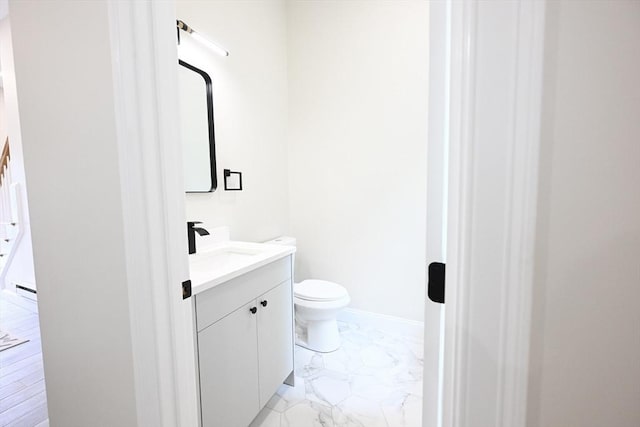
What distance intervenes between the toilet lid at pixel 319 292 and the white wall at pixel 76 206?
51.7 inches

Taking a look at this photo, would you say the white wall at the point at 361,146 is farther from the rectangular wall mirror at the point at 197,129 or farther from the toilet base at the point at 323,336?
the rectangular wall mirror at the point at 197,129

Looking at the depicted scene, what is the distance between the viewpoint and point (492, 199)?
457 millimetres

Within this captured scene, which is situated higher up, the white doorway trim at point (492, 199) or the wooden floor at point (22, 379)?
the white doorway trim at point (492, 199)

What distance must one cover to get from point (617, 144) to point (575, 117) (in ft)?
0.21

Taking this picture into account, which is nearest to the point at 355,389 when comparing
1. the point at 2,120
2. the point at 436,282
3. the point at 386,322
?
the point at 386,322

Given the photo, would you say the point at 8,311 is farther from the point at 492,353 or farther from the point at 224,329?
the point at 492,353

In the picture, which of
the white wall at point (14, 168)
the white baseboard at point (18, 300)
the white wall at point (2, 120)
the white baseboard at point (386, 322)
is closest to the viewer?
the white baseboard at point (386, 322)

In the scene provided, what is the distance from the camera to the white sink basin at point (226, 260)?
3.78 feet

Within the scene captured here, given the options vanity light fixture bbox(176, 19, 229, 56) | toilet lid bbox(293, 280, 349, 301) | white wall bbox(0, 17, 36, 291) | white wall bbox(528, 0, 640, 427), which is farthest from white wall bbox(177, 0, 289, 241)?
white wall bbox(0, 17, 36, 291)

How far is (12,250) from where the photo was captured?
3.32 metres

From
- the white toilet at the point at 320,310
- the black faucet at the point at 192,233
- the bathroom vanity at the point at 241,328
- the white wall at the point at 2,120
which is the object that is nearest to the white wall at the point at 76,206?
the bathroom vanity at the point at 241,328

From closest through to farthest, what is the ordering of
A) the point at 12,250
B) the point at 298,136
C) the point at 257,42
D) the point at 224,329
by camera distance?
the point at 224,329, the point at 257,42, the point at 298,136, the point at 12,250

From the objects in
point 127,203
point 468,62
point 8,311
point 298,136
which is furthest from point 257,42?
point 8,311

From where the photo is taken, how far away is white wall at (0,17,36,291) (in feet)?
9.54
